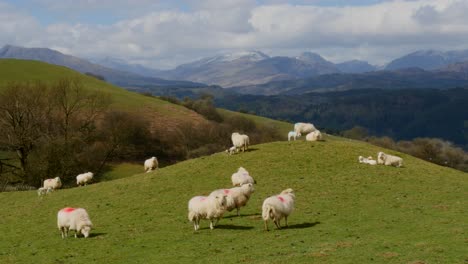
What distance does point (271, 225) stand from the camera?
23.9 metres

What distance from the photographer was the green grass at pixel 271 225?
1858cm

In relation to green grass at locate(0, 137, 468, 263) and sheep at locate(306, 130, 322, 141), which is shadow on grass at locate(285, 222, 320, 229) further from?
sheep at locate(306, 130, 322, 141)

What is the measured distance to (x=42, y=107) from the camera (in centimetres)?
7425

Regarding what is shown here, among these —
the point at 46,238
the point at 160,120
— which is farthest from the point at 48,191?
the point at 160,120

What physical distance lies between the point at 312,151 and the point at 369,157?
4.98 metres

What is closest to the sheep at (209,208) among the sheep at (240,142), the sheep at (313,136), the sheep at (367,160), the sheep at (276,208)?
the sheep at (276,208)

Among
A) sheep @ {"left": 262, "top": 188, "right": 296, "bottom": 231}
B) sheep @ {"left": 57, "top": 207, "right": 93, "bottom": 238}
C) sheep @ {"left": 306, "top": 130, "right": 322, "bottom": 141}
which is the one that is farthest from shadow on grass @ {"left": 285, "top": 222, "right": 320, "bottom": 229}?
sheep @ {"left": 306, "top": 130, "right": 322, "bottom": 141}

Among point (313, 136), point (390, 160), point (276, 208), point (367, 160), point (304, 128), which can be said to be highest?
point (304, 128)

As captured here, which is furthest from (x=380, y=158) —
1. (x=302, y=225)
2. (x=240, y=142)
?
(x=302, y=225)

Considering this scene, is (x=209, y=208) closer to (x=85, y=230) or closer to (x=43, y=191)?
(x=85, y=230)

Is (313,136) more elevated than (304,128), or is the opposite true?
(304,128)

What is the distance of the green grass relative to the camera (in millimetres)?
18578

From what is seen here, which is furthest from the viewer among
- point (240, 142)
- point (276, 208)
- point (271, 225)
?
point (240, 142)

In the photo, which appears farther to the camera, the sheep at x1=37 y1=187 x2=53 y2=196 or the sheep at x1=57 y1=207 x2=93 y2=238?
the sheep at x1=37 y1=187 x2=53 y2=196
